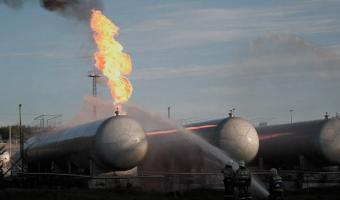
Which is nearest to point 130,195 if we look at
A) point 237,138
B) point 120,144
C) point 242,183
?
point 120,144

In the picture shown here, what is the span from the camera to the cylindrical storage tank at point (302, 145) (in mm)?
43250

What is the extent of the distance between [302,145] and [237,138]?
622 centimetres

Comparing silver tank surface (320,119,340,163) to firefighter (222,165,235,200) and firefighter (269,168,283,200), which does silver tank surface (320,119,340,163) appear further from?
firefighter (222,165,235,200)

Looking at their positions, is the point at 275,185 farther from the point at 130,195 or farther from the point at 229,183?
the point at 130,195

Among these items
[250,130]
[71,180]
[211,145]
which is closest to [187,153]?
[211,145]

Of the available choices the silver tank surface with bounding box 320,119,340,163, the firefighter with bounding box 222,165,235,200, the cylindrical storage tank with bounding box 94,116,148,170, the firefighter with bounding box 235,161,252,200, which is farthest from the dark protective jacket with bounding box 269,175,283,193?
the silver tank surface with bounding box 320,119,340,163

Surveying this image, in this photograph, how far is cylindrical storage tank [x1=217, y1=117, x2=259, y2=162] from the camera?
40438 millimetres

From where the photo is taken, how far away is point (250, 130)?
41.6m

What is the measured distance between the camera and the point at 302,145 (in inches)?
1754

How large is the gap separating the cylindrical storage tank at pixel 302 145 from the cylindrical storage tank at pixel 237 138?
4606 millimetres

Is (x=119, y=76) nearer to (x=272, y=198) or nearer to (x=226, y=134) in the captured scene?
(x=226, y=134)

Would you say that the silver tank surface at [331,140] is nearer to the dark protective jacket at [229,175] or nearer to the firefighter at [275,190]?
the firefighter at [275,190]

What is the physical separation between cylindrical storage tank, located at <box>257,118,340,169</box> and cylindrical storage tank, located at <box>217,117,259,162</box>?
15.1 feet

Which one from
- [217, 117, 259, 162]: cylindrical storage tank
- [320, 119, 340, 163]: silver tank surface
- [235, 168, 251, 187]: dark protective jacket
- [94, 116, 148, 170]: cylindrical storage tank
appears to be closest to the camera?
[235, 168, 251, 187]: dark protective jacket
